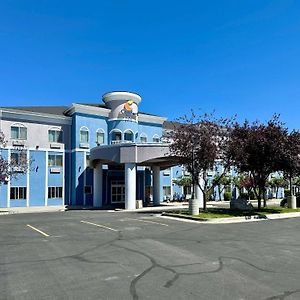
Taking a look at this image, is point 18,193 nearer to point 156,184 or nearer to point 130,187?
point 130,187

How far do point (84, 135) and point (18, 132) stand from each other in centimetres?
694

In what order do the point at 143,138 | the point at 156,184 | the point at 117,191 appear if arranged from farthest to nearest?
1. the point at 143,138
2. the point at 117,191
3. the point at 156,184

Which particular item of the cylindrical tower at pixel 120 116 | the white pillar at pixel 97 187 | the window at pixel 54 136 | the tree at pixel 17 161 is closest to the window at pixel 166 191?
the cylindrical tower at pixel 120 116

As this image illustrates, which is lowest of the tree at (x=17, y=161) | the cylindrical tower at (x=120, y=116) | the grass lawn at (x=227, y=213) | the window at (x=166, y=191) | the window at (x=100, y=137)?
the grass lawn at (x=227, y=213)

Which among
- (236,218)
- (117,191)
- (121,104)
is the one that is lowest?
(236,218)

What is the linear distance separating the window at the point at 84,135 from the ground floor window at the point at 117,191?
580 centimetres

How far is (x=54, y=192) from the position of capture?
4094 centimetres

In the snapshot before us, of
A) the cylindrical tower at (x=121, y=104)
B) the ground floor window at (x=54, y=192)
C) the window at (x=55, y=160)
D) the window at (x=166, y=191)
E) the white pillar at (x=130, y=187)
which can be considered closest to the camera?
the white pillar at (x=130, y=187)

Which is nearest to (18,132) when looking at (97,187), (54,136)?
(54,136)

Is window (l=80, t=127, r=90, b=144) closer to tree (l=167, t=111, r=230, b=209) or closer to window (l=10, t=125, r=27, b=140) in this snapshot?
window (l=10, t=125, r=27, b=140)

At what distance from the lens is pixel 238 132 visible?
89.5 ft

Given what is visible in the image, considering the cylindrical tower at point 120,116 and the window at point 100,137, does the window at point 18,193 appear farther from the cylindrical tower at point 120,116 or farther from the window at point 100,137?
the cylindrical tower at point 120,116

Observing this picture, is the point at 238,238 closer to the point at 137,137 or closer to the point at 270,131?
the point at 270,131

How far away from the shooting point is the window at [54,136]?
135ft
